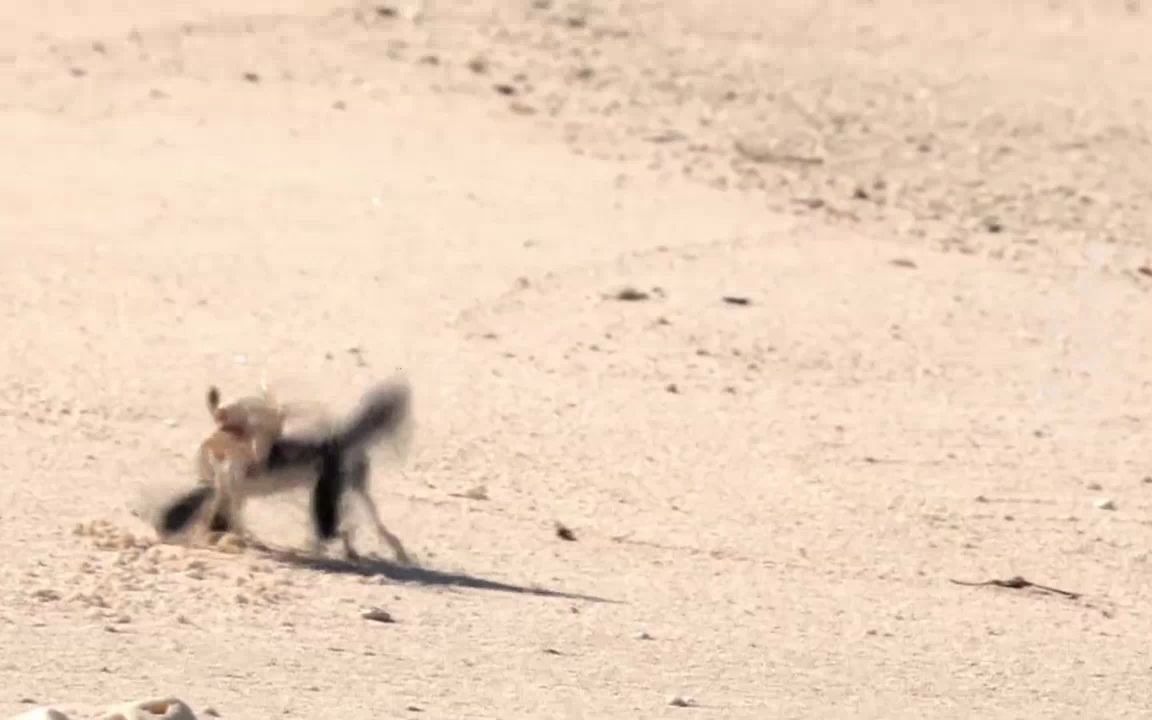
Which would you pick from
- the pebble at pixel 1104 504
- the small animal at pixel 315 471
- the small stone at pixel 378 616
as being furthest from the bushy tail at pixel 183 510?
the pebble at pixel 1104 504

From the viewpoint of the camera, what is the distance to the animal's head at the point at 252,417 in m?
7.48

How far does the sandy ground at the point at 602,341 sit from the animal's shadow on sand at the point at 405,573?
3 centimetres

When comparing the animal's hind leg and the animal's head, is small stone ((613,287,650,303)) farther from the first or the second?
the animal's head

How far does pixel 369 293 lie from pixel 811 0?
7.91m

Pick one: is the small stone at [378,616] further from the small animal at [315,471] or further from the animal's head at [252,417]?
the animal's head at [252,417]

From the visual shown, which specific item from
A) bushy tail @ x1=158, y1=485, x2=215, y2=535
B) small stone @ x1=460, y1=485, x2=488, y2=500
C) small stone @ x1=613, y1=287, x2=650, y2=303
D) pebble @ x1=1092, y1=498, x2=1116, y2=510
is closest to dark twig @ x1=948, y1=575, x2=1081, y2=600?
pebble @ x1=1092, y1=498, x2=1116, y2=510

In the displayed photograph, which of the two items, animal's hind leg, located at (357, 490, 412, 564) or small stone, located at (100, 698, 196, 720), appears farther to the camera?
animal's hind leg, located at (357, 490, 412, 564)

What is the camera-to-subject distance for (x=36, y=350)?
10.1 m

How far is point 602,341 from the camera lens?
36.5 feet

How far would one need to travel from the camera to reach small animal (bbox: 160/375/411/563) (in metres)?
7.49

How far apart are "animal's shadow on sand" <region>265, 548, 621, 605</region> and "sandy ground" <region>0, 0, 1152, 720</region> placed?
25 millimetres

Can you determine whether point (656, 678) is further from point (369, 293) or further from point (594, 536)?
point (369, 293)

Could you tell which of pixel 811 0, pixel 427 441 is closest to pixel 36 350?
pixel 427 441

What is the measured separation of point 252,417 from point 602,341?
3760mm
